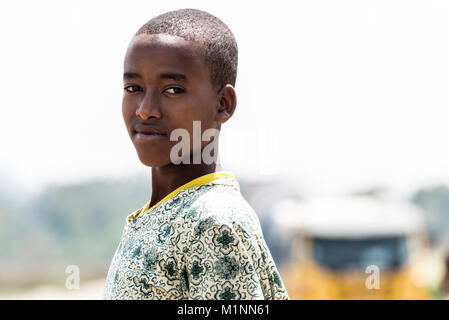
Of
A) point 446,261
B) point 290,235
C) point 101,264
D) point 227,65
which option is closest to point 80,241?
point 101,264

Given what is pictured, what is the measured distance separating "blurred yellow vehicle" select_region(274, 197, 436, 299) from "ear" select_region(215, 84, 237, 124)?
6.91m

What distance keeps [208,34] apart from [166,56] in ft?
0.55

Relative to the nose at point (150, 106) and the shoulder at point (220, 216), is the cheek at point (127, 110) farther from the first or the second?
the shoulder at point (220, 216)

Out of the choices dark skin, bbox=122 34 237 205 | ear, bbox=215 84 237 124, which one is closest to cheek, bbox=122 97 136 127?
dark skin, bbox=122 34 237 205

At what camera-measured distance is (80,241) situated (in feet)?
76.0

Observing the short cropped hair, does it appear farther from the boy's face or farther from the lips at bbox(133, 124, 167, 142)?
the lips at bbox(133, 124, 167, 142)

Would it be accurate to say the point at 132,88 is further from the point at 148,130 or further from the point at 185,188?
the point at 185,188

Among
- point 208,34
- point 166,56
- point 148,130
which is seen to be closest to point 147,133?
point 148,130

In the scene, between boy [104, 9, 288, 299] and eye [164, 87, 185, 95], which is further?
eye [164, 87, 185, 95]

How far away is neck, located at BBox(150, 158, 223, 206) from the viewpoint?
6.66 feet

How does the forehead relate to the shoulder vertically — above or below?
above

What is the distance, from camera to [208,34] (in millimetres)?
2018
